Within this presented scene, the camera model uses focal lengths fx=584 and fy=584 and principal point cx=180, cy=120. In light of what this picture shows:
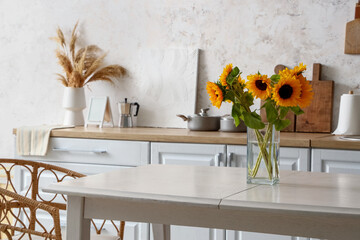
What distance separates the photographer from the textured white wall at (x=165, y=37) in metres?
3.69

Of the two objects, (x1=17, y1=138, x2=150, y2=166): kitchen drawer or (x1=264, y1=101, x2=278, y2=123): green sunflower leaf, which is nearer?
(x1=264, y1=101, x2=278, y2=123): green sunflower leaf

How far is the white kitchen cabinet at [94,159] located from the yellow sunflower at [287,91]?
168 cm

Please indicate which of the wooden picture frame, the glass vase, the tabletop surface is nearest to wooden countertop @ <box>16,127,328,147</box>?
the wooden picture frame

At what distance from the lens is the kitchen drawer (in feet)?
11.3

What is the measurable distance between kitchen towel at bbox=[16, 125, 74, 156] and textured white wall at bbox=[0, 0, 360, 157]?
62 centimetres

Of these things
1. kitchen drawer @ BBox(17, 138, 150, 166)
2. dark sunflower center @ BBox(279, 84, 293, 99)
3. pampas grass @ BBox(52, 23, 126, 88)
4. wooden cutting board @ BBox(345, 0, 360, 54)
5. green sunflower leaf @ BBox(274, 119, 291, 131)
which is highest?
wooden cutting board @ BBox(345, 0, 360, 54)

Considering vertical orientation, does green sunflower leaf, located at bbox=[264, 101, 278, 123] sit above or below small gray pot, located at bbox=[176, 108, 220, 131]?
above

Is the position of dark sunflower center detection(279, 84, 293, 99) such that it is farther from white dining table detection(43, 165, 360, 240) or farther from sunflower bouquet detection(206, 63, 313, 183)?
white dining table detection(43, 165, 360, 240)

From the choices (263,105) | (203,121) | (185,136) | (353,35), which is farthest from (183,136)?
(263,105)

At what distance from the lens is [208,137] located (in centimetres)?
325

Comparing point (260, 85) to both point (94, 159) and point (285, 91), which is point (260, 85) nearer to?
point (285, 91)

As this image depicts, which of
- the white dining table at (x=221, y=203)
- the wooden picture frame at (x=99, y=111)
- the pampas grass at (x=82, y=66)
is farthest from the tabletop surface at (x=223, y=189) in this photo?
the pampas grass at (x=82, y=66)

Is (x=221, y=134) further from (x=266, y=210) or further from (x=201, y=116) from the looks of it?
(x=266, y=210)

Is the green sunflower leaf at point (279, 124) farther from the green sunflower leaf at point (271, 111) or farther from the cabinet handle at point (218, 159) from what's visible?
the cabinet handle at point (218, 159)
